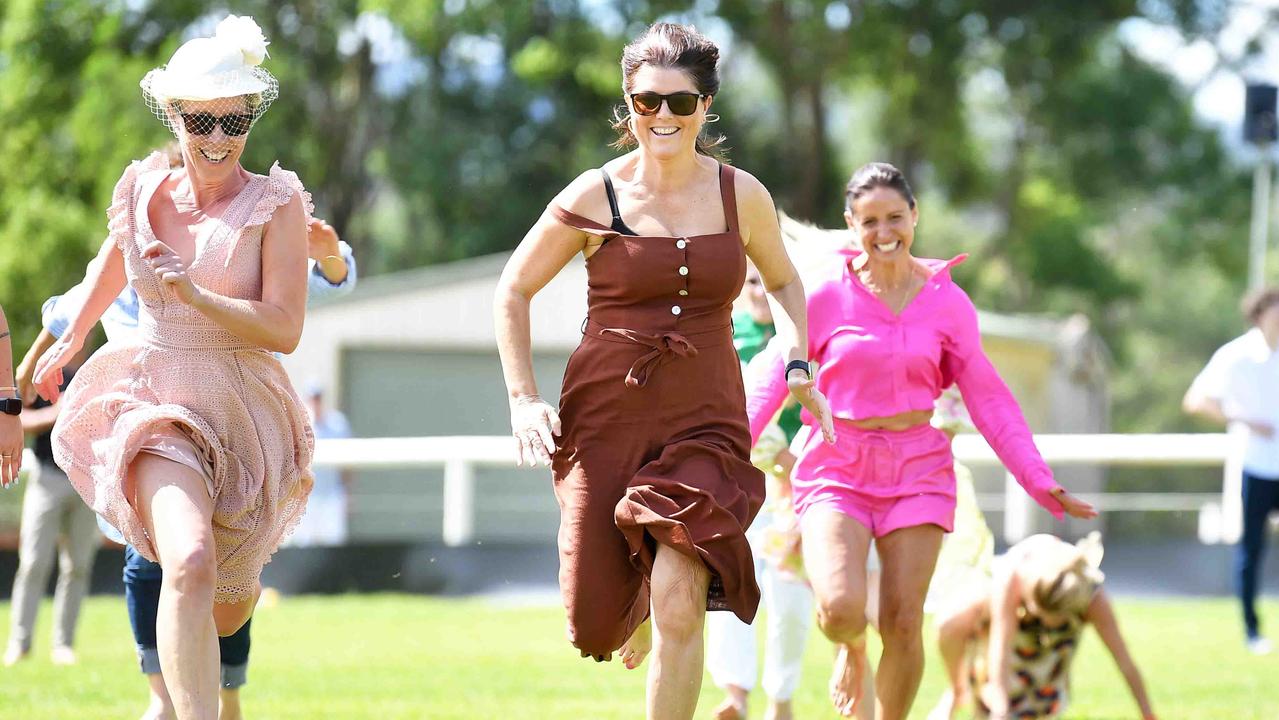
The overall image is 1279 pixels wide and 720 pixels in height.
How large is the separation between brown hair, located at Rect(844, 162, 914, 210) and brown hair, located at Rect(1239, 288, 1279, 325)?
6.38 metres

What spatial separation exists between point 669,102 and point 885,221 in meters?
1.36

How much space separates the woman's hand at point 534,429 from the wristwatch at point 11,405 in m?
1.69

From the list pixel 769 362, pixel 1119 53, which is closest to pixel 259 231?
pixel 769 362

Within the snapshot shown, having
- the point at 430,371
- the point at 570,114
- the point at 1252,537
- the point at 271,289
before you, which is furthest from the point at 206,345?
the point at 570,114

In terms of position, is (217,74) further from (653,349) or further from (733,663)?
(733,663)

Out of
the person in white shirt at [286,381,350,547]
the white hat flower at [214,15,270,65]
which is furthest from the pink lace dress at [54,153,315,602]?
the person in white shirt at [286,381,350,547]

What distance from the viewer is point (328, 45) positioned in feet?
103

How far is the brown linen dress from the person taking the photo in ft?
17.9

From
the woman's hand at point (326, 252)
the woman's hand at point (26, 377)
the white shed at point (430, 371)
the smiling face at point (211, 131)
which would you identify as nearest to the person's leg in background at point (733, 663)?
the woman's hand at point (326, 252)

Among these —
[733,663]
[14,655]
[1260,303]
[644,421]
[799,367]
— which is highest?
[799,367]

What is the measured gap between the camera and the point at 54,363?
5879 mm

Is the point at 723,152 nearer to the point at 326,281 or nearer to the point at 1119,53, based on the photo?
the point at 326,281

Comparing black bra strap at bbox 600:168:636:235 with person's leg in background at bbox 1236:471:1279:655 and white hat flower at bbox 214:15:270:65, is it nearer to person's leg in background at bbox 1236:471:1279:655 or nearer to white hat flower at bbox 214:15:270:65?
white hat flower at bbox 214:15:270:65

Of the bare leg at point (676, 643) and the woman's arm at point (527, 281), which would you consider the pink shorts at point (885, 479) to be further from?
the woman's arm at point (527, 281)
